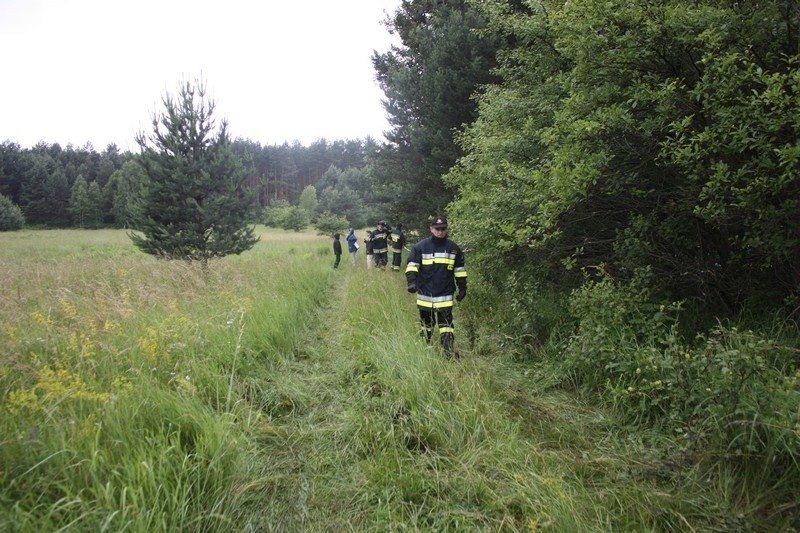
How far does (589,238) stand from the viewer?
15.6 ft

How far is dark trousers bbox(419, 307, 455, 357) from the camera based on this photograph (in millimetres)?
4805

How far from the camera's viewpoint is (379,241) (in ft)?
46.2

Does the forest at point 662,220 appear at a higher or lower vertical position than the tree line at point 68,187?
lower

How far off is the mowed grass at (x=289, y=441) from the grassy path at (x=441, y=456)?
1cm

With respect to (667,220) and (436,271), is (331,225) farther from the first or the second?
(667,220)

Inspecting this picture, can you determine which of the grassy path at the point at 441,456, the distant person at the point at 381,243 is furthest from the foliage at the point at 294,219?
the grassy path at the point at 441,456

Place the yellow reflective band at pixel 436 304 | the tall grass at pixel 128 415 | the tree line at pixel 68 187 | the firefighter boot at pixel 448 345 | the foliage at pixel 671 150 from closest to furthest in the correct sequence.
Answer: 1. the tall grass at pixel 128 415
2. the foliage at pixel 671 150
3. the firefighter boot at pixel 448 345
4. the yellow reflective band at pixel 436 304
5. the tree line at pixel 68 187

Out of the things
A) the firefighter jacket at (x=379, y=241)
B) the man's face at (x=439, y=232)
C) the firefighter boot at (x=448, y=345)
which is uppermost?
the man's face at (x=439, y=232)

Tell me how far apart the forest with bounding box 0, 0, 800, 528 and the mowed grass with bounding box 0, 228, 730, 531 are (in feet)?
1.42

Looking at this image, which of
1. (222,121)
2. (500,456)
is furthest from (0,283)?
(500,456)

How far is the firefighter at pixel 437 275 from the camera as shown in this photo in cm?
502

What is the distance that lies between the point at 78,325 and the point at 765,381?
6.30 metres

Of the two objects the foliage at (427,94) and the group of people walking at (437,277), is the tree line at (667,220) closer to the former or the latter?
the group of people walking at (437,277)

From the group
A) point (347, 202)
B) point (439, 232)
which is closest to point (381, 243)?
point (439, 232)
